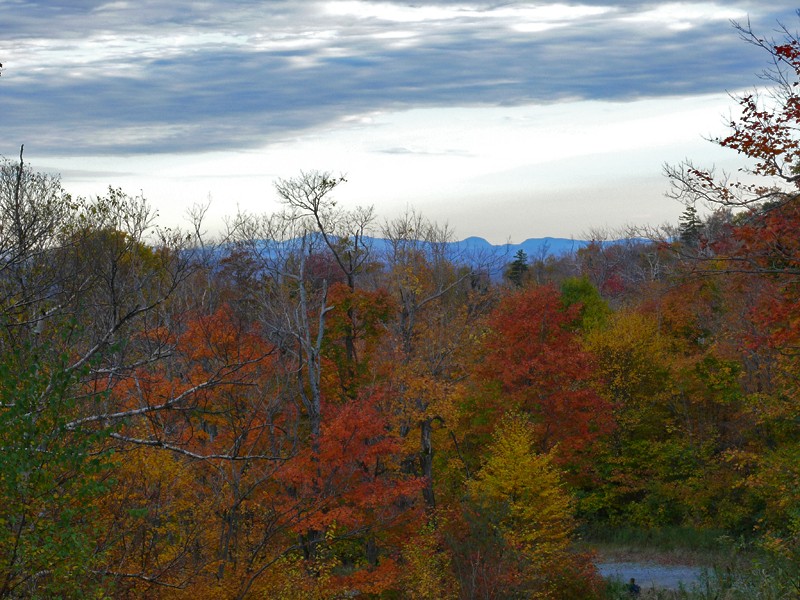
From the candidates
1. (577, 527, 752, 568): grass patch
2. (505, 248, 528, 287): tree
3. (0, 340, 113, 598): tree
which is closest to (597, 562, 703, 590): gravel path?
(577, 527, 752, 568): grass patch

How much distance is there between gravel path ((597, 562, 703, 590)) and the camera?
29.0 metres

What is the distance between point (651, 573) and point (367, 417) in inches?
567

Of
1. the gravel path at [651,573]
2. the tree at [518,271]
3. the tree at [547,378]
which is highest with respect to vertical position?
the tree at [518,271]

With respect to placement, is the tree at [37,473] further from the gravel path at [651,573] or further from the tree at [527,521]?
the gravel path at [651,573]

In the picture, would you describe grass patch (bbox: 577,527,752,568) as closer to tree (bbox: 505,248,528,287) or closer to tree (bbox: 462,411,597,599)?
tree (bbox: 462,411,597,599)

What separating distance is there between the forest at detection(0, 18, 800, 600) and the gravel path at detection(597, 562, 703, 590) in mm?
2400

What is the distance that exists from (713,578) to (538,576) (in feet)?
24.0

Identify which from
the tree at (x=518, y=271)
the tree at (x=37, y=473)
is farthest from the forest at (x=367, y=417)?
the tree at (x=518, y=271)

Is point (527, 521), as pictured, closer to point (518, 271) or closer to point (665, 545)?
point (665, 545)

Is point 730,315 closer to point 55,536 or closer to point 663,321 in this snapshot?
point 663,321

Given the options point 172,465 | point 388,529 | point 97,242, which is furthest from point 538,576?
point 97,242

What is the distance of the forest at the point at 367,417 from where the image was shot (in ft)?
34.8

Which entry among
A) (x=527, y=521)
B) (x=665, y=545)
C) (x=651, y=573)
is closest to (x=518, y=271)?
(x=665, y=545)

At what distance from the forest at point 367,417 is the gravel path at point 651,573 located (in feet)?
7.87
